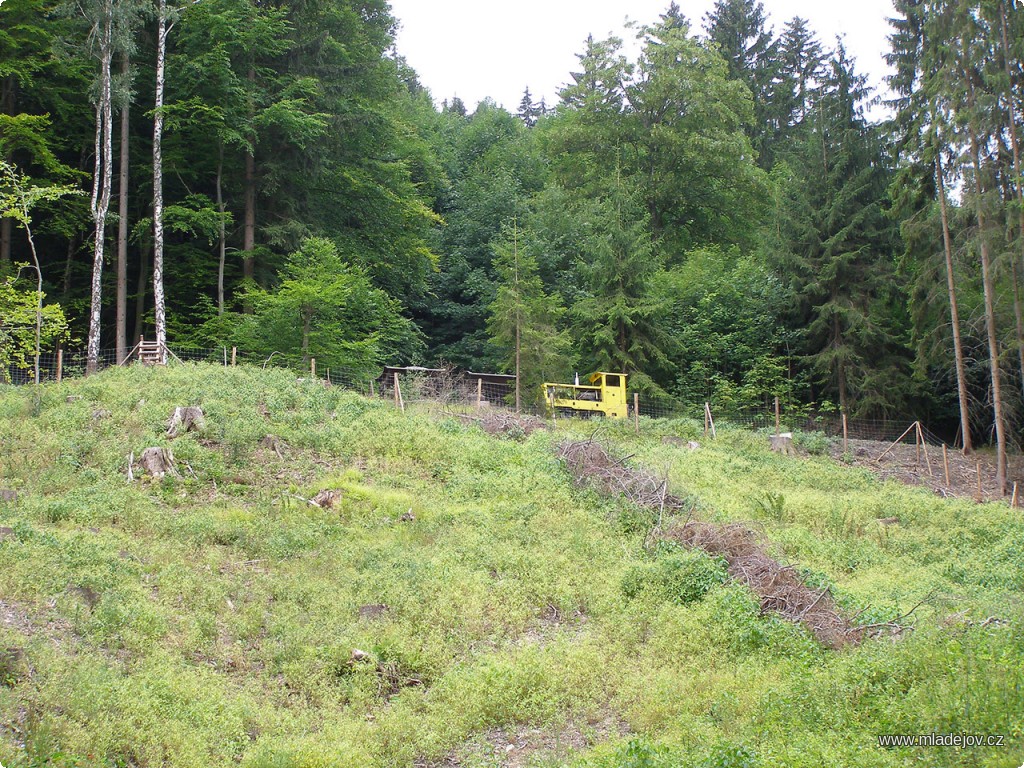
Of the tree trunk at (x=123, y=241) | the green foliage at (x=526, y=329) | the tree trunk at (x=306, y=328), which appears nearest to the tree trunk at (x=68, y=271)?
the tree trunk at (x=123, y=241)

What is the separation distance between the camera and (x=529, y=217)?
38688mm

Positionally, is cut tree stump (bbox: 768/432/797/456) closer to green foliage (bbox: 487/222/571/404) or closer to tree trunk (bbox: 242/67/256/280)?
green foliage (bbox: 487/222/571/404)

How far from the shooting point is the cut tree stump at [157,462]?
14.4 metres

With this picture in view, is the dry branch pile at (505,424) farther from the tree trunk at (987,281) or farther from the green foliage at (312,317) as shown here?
the tree trunk at (987,281)

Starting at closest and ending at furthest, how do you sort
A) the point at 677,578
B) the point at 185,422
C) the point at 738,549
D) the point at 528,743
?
the point at 528,743 → the point at 677,578 → the point at 738,549 → the point at 185,422

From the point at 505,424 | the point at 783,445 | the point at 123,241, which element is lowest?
the point at 783,445

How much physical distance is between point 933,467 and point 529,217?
71.9 feet

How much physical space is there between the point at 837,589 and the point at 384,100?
27.3 m

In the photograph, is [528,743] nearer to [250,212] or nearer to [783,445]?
[783,445]

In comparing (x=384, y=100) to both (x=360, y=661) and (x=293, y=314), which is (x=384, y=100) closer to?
(x=293, y=314)

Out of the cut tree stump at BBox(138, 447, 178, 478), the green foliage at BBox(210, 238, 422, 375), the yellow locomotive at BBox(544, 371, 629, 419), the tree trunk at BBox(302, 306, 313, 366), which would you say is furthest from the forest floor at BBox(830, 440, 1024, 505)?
the cut tree stump at BBox(138, 447, 178, 478)

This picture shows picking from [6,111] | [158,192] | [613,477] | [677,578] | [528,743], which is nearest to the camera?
[528,743]

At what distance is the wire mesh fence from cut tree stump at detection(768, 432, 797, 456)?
5.65 ft

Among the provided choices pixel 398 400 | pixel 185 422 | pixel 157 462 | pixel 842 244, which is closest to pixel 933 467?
pixel 842 244
